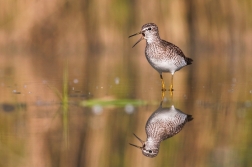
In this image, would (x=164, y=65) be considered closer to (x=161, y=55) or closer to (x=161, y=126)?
(x=161, y=55)

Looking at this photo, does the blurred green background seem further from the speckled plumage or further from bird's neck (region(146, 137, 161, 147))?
the speckled plumage

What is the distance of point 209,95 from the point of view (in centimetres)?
782

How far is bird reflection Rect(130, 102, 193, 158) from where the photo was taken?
4520mm

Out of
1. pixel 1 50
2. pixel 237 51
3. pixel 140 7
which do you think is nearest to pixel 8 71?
pixel 1 50

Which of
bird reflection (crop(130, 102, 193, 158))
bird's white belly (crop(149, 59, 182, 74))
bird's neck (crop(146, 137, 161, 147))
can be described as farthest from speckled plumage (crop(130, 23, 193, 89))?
bird's neck (crop(146, 137, 161, 147))

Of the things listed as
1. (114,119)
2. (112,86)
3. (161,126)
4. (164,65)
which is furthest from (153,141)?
(112,86)

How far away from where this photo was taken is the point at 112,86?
9016mm

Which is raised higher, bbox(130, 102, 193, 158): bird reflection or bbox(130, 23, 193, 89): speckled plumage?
bbox(130, 23, 193, 89): speckled plumage

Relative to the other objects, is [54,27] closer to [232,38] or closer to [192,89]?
[232,38]

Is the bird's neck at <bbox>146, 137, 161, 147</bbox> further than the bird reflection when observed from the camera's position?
Yes

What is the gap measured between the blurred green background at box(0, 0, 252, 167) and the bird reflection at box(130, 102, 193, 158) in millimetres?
71

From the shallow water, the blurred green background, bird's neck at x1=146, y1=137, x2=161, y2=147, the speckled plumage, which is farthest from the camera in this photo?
the speckled plumage

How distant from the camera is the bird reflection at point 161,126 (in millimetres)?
4520

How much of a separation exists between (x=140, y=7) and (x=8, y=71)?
24.0 ft
